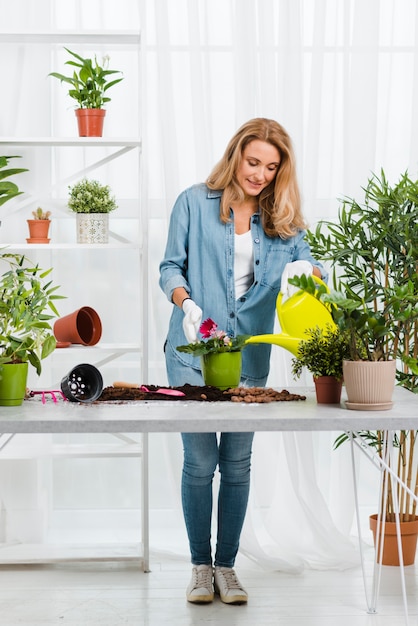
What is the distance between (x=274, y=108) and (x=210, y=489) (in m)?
1.51

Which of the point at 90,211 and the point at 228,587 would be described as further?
the point at 90,211

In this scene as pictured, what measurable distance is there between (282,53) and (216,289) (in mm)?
1174

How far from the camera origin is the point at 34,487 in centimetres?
346

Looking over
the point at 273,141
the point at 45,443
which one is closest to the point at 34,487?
the point at 45,443

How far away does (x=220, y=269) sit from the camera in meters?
2.79

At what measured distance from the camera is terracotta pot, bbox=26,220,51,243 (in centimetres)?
319

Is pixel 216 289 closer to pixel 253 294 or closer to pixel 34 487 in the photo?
pixel 253 294

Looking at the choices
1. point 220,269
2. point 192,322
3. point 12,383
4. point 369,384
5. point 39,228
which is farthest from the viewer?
point 39,228

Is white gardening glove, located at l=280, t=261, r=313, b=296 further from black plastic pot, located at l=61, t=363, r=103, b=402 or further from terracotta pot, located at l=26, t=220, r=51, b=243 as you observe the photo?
terracotta pot, located at l=26, t=220, r=51, b=243

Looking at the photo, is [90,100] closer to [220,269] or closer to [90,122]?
[90,122]

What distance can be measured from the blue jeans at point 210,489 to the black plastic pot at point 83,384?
61cm

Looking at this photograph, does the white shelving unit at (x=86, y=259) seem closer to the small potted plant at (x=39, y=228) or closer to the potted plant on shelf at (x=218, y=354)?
the small potted plant at (x=39, y=228)

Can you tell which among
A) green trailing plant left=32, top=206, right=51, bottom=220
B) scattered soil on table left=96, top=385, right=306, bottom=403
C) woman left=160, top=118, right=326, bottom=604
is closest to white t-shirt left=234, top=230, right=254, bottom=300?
woman left=160, top=118, right=326, bottom=604

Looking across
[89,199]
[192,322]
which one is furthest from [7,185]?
[192,322]
